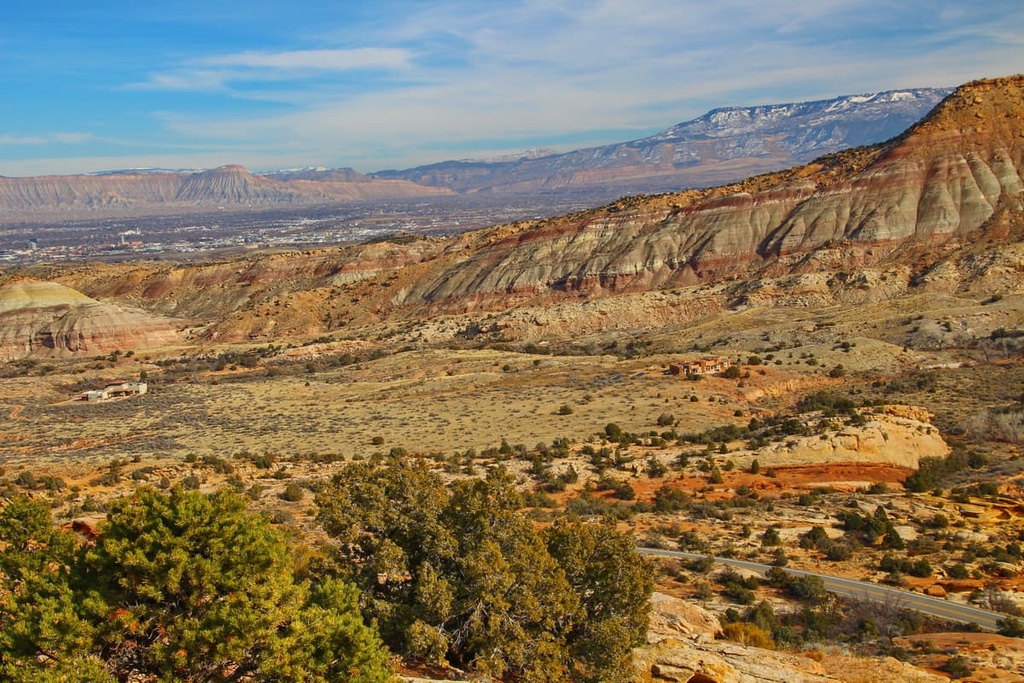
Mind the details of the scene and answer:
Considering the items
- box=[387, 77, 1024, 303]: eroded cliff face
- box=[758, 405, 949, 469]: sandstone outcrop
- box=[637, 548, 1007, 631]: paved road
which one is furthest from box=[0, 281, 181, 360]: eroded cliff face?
box=[637, 548, 1007, 631]: paved road

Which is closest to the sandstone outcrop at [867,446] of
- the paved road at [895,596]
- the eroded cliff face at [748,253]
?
the paved road at [895,596]

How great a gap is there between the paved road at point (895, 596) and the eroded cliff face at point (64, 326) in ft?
227

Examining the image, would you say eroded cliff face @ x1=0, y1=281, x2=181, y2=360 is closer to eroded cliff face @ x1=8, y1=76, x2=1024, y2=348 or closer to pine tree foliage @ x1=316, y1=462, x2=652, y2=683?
eroded cliff face @ x1=8, y1=76, x2=1024, y2=348

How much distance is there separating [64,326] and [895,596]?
→ 78.4 m

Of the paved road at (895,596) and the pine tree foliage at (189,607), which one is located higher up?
the pine tree foliage at (189,607)

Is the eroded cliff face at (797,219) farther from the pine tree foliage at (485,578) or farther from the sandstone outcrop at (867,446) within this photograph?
the pine tree foliage at (485,578)

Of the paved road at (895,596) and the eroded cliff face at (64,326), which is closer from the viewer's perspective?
the paved road at (895,596)

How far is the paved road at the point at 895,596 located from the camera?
1862 centimetres

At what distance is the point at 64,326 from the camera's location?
76.9 metres

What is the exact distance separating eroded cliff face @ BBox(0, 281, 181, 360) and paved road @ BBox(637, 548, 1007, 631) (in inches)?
2728

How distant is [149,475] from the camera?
97.7 ft

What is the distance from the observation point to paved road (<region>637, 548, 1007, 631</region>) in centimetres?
1862

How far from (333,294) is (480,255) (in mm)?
17531

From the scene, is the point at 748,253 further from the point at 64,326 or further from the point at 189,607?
the point at 189,607
